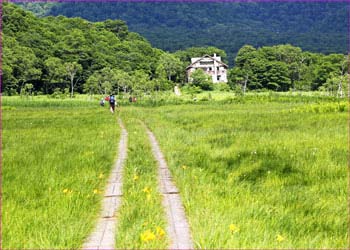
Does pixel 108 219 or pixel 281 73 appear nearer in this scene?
pixel 108 219

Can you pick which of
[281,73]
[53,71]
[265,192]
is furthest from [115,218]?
[281,73]

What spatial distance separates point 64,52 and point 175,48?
100188 millimetres

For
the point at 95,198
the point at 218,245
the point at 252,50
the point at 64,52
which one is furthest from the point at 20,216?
the point at 252,50

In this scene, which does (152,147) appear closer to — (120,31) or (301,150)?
(301,150)

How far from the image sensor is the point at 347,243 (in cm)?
421

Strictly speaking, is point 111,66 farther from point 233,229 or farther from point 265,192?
point 233,229

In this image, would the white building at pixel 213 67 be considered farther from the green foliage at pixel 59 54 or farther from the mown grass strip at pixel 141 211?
the mown grass strip at pixel 141 211

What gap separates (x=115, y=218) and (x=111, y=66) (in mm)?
107132

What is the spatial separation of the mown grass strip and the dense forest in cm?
6688

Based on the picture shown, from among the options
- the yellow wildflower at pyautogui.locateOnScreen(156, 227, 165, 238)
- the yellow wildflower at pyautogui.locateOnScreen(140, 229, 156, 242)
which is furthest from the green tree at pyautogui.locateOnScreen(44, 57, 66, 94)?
the yellow wildflower at pyautogui.locateOnScreen(140, 229, 156, 242)

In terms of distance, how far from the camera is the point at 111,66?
359 feet

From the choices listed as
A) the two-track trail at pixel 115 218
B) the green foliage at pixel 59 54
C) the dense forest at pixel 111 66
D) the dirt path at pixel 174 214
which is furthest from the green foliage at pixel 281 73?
the two-track trail at pixel 115 218

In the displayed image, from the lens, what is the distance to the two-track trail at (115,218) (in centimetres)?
429

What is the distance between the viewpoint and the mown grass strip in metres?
4.11
